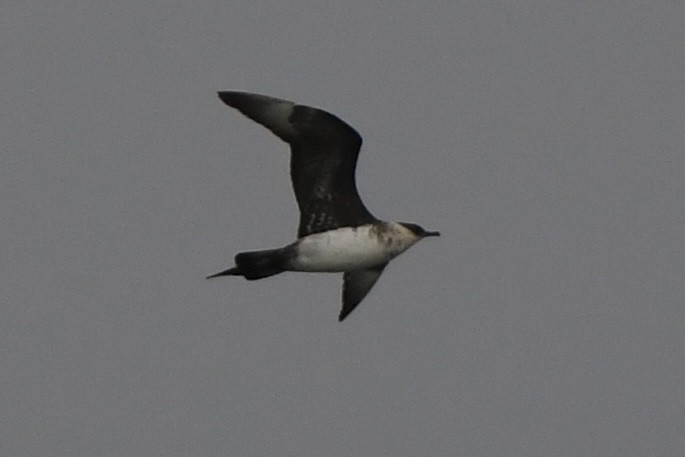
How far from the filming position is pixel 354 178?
2247 centimetres

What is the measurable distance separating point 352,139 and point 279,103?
2.45 feet

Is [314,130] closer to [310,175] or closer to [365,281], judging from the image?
[310,175]

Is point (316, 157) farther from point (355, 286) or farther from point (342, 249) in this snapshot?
point (355, 286)

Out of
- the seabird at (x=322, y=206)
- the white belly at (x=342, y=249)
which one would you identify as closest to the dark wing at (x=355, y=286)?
the seabird at (x=322, y=206)

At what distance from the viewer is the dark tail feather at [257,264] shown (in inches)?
853

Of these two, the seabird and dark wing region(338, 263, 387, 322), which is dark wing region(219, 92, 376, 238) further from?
dark wing region(338, 263, 387, 322)

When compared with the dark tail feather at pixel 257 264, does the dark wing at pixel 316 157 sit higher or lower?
higher

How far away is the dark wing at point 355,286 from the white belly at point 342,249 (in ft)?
3.08

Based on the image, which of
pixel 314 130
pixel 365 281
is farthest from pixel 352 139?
pixel 365 281

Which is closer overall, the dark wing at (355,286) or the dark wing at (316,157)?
the dark wing at (316,157)

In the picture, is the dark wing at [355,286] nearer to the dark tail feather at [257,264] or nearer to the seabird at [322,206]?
the seabird at [322,206]

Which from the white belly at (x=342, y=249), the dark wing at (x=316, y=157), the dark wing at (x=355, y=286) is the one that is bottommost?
the dark wing at (x=355, y=286)

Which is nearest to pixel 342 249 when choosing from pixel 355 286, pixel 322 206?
pixel 322 206

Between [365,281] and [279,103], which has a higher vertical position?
[279,103]
